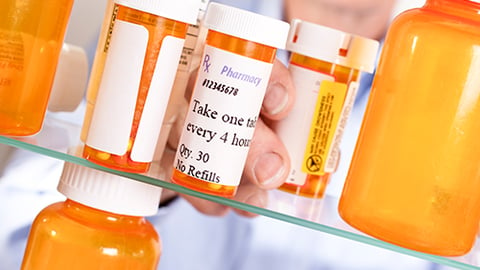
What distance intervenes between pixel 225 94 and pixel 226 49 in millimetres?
33

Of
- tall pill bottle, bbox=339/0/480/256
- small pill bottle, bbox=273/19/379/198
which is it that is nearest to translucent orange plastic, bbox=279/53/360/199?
small pill bottle, bbox=273/19/379/198

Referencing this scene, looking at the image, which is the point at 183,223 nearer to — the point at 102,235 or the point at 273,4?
the point at 273,4

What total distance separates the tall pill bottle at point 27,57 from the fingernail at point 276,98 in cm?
19

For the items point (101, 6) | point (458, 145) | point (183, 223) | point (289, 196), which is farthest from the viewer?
point (183, 223)

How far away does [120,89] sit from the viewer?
543 millimetres

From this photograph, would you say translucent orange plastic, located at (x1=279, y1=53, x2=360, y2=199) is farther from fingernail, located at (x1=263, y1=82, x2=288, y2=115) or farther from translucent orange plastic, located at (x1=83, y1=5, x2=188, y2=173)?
translucent orange plastic, located at (x1=83, y1=5, x2=188, y2=173)

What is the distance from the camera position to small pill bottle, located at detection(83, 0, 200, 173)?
1.76ft

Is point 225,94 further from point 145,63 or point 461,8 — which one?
point 461,8

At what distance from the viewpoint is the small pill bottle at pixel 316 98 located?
68 centimetres

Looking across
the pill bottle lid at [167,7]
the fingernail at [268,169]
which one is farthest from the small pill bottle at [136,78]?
the fingernail at [268,169]

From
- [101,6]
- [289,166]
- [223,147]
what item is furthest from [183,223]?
[223,147]

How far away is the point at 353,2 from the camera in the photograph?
3.84ft

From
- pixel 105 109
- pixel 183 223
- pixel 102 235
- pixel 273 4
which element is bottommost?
pixel 183 223

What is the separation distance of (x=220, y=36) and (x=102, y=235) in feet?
0.59
